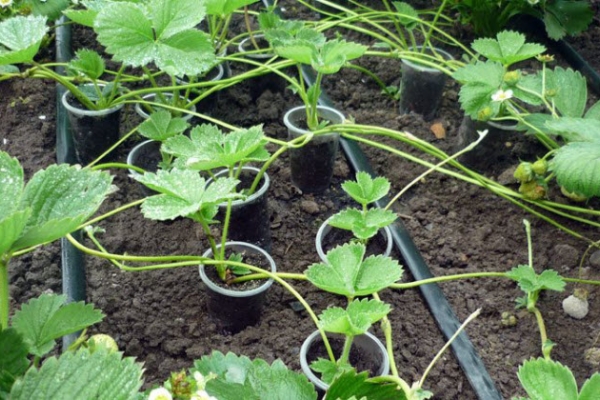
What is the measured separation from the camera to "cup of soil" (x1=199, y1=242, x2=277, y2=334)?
4.10 ft

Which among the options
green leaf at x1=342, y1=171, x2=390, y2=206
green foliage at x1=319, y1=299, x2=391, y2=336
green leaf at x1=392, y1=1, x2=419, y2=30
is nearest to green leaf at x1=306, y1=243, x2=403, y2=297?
green foliage at x1=319, y1=299, x2=391, y2=336

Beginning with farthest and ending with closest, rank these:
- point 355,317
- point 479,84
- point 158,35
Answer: point 479,84 → point 158,35 → point 355,317

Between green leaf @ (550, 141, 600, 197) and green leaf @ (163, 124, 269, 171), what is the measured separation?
63cm

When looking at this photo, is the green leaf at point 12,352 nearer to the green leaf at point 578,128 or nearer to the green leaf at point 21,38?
the green leaf at point 21,38

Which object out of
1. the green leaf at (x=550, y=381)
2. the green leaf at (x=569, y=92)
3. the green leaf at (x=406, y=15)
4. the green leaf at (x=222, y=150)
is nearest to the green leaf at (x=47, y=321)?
the green leaf at (x=222, y=150)

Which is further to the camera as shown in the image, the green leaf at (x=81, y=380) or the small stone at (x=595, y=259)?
the small stone at (x=595, y=259)

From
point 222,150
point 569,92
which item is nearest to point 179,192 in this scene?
point 222,150

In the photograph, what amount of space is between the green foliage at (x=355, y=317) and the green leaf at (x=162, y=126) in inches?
29.1

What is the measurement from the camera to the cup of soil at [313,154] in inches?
65.7

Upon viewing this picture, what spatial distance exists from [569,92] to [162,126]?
1052 mm

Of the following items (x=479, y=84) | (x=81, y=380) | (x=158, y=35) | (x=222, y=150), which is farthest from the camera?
(x=479, y=84)

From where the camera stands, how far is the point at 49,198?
67 centimetres

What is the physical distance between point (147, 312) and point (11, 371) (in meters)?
0.78

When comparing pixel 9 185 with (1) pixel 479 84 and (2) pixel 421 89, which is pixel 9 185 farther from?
(2) pixel 421 89
